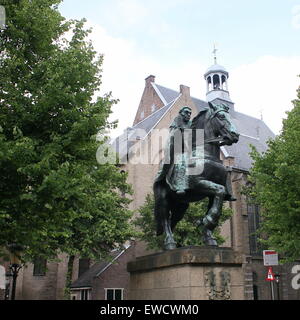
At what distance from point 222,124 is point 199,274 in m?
2.93

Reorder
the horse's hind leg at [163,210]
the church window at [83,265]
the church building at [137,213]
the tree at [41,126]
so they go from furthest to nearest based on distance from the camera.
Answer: the church window at [83,265] < the church building at [137,213] < the tree at [41,126] < the horse's hind leg at [163,210]

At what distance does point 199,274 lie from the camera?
698 cm

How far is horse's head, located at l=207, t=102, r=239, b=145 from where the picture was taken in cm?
797

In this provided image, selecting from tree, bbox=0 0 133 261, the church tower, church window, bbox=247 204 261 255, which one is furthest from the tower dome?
tree, bbox=0 0 133 261

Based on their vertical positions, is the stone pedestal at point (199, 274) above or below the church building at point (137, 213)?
below

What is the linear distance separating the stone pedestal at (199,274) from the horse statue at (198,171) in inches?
20.3

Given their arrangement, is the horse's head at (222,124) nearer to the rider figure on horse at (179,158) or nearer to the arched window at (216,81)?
the rider figure on horse at (179,158)

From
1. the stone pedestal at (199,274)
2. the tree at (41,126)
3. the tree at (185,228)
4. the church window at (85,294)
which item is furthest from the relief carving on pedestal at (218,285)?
the church window at (85,294)

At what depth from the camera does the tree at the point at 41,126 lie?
9.30 meters

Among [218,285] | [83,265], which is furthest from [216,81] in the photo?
[218,285]

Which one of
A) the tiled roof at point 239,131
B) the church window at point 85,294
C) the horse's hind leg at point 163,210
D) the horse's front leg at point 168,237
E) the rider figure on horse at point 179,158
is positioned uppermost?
the tiled roof at point 239,131

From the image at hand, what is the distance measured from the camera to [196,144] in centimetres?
825
